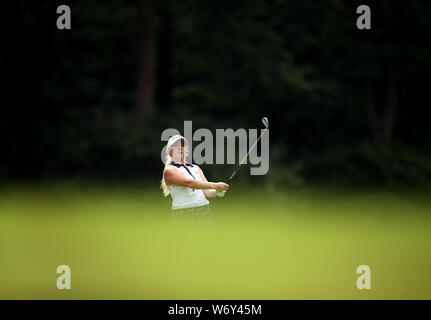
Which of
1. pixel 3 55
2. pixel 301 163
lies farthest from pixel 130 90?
pixel 301 163

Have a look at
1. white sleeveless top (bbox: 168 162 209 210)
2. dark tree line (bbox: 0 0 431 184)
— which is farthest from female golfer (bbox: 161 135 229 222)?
dark tree line (bbox: 0 0 431 184)

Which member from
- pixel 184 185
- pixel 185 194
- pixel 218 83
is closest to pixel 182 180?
pixel 184 185

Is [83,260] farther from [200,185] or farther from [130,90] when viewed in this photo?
[130,90]

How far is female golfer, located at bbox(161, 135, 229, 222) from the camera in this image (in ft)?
20.4

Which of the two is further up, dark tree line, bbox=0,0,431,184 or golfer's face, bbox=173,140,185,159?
dark tree line, bbox=0,0,431,184

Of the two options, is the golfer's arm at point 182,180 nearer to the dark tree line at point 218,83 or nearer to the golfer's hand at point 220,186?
the golfer's hand at point 220,186

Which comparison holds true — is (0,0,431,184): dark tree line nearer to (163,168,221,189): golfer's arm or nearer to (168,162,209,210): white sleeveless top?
(168,162,209,210): white sleeveless top

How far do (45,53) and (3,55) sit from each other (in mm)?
1165

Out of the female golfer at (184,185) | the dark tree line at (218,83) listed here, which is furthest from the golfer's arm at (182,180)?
the dark tree line at (218,83)

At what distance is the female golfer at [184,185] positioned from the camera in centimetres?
621

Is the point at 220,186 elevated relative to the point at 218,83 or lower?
lower

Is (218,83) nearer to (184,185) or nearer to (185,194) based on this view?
(185,194)

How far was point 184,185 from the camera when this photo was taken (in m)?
6.23

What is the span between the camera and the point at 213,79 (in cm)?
2141
